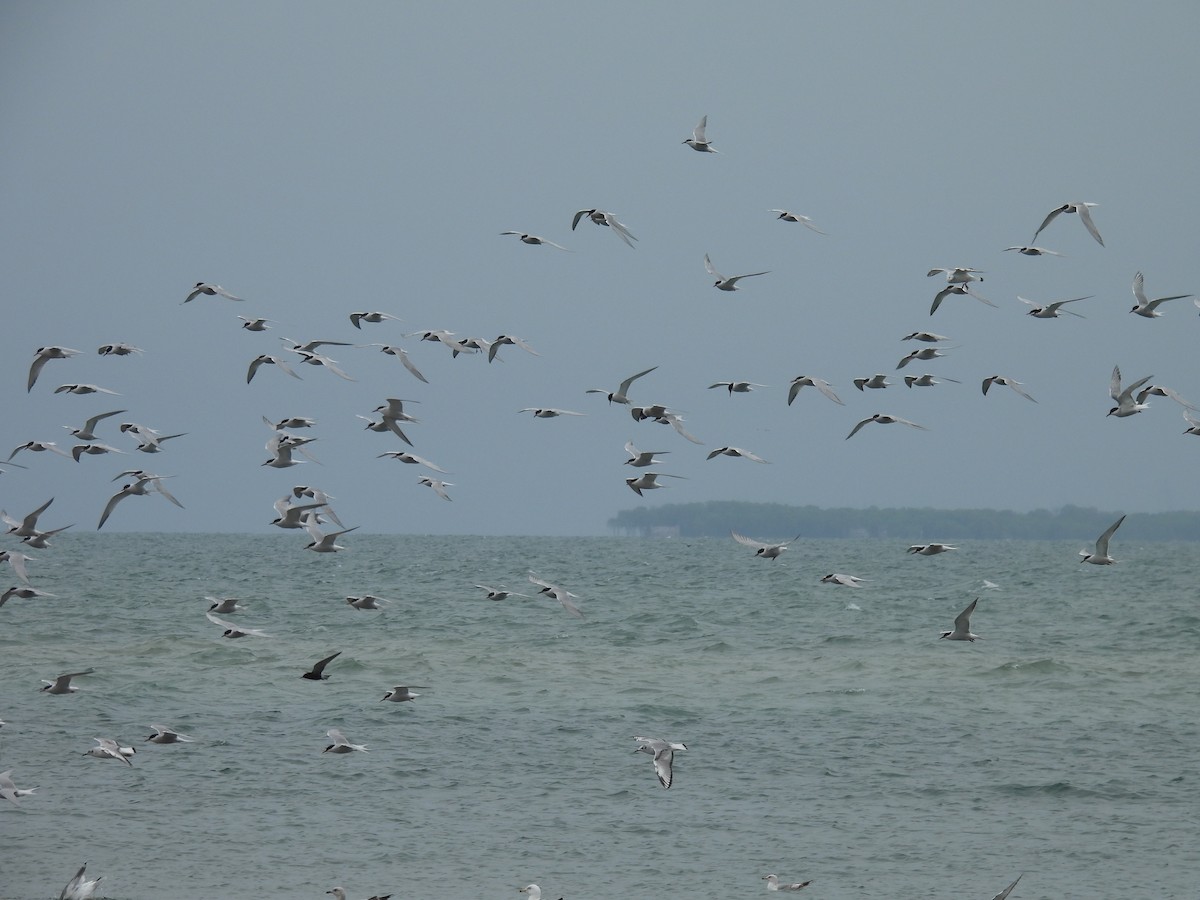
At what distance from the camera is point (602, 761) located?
2694cm

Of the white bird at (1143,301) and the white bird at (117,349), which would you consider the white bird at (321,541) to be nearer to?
the white bird at (117,349)

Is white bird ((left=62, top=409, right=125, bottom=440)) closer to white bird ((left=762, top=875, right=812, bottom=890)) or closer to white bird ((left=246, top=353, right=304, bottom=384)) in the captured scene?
white bird ((left=246, top=353, right=304, bottom=384))

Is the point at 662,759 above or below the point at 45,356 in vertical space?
below

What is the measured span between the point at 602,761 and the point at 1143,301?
13399 mm

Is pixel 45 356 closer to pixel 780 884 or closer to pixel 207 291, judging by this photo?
pixel 207 291

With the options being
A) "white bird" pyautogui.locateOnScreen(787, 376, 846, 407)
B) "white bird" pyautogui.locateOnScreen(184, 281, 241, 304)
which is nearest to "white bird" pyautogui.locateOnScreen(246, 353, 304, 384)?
"white bird" pyautogui.locateOnScreen(184, 281, 241, 304)

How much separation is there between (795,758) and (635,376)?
886 centimetres

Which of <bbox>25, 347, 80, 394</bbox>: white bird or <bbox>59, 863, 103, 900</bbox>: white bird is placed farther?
<bbox>25, 347, 80, 394</bbox>: white bird

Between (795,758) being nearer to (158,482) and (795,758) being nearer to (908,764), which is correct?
(908,764)

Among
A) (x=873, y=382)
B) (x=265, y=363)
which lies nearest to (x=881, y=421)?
(x=873, y=382)

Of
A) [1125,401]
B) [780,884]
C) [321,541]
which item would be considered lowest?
[780,884]

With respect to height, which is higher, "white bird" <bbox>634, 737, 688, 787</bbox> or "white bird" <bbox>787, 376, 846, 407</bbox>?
"white bird" <bbox>787, 376, 846, 407</bbox>

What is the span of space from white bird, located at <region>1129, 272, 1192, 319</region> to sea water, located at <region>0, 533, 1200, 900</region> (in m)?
8.59

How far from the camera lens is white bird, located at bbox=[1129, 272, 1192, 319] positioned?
76.8ft
